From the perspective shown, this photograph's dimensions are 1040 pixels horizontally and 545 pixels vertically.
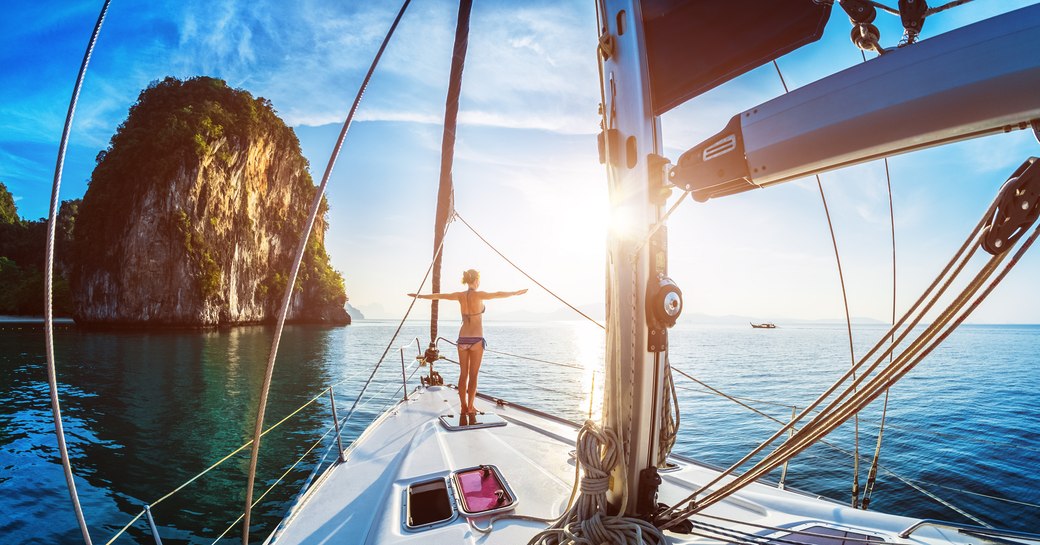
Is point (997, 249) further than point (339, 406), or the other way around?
point (339, 406)

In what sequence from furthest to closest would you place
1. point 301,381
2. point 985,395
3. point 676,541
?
1. point 301,381
2. point 985,395
3. point 676,541

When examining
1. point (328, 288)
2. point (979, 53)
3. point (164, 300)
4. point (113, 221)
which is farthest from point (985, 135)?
point (328, 288)

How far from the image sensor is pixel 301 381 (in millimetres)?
14797

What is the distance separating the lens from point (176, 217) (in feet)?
134

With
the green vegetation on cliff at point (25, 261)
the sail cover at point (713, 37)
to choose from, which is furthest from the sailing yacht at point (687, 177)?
the green vegetation on cliff at point (25, 261)

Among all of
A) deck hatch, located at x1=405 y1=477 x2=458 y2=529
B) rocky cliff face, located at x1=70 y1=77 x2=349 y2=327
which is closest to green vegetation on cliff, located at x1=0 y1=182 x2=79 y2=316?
rocky cliff face, located at x1=70 y1=77 x2=349 y2=327

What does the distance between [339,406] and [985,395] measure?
62.8 ft

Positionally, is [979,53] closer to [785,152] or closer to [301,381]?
[785,152]

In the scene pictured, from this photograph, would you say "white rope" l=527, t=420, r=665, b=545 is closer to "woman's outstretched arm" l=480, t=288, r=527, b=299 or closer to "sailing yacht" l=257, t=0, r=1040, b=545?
"sailing yacht" l=257, t=0, r=1040, b=545

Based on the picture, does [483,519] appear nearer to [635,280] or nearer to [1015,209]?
[635,280]

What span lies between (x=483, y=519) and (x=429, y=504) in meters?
0.46

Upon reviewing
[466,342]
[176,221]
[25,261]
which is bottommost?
[466,342]

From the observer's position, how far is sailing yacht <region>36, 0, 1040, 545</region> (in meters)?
0.95

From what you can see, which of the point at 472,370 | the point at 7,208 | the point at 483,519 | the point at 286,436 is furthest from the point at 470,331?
the point at 7,208
